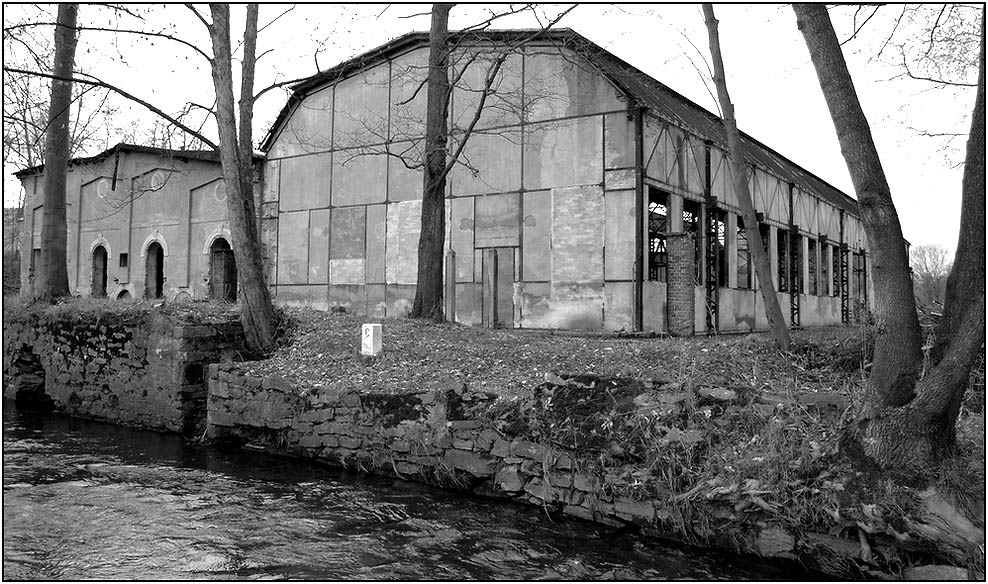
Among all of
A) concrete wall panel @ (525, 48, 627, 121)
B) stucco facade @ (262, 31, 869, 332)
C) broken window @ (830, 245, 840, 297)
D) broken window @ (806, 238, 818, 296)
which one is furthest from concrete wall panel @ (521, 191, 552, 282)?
broken window @ (830, 245, 840, 297)

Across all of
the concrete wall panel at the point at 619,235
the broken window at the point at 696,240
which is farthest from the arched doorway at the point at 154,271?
the broken window at the point at 696,240

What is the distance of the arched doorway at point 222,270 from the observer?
23547mm

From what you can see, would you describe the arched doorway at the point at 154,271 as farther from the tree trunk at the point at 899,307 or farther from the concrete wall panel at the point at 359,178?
the tree trunk at the point at 899,307

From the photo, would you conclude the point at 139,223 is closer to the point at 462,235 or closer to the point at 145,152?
the point at 145,152

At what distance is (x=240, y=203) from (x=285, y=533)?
7.25m

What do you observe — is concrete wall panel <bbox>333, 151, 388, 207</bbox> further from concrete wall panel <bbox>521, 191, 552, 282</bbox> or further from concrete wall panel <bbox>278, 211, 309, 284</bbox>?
concrete wall panel <bbox>521, 191, 552, 282</bbox>

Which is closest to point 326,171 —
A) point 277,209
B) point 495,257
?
point 277,209

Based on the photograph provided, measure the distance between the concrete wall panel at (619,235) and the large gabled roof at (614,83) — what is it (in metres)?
2.37

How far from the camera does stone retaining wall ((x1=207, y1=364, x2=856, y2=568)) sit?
628 cm

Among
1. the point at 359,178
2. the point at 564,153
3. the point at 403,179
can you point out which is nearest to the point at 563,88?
the point at 564,153

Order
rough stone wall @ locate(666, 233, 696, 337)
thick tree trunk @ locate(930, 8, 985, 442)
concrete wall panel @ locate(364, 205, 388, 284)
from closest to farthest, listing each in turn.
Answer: thick tree trunk @ locate(930, 8, 985, 442)
rough stone wall @ locate(666, 233, 696, 337)
concrete wall panel @ locate(364, 205, 388, 284)

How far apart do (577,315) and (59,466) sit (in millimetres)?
11198

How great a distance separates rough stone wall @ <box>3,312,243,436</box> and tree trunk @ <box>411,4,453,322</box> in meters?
3.70

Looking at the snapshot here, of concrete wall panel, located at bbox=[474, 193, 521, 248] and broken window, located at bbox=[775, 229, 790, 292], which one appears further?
broken window, located at bbox=[775, 229, 790, 292]
